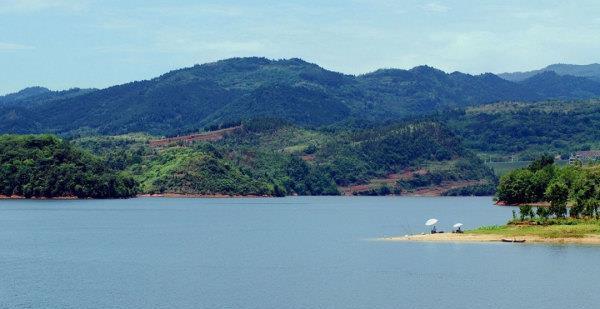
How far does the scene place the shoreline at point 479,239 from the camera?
425ft

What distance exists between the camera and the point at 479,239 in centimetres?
13650

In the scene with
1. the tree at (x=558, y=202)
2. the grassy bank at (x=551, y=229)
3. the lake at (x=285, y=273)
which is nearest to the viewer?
the lake at (x=285, y=273)

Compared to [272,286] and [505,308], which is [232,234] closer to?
[272,286]

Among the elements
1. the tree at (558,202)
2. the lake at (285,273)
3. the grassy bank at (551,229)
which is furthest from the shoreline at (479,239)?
the tree at (558,202)

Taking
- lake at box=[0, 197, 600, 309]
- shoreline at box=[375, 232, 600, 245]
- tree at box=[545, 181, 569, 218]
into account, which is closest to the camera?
lake at box=[0, 197, 600, 309]

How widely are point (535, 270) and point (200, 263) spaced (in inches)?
1457

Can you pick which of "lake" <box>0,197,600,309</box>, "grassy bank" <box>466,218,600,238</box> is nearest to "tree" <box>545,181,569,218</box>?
"grassy bank" <box>466,218,600,238</box>

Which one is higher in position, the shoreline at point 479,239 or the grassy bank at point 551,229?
the grassy bank at point 551,229

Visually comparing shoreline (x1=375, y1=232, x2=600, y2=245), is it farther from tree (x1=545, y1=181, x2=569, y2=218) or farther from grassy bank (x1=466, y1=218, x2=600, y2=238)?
tree (x1=545, y1=181, x2=569, y2=218)

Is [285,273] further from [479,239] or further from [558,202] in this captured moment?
[558,202]

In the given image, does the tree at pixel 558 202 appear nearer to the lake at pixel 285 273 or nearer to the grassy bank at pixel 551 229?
the grassy bank at pixel 551 229

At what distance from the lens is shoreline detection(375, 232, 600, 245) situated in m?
130

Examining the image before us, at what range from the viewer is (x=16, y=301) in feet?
282

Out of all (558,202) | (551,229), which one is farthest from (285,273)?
(558,202)
